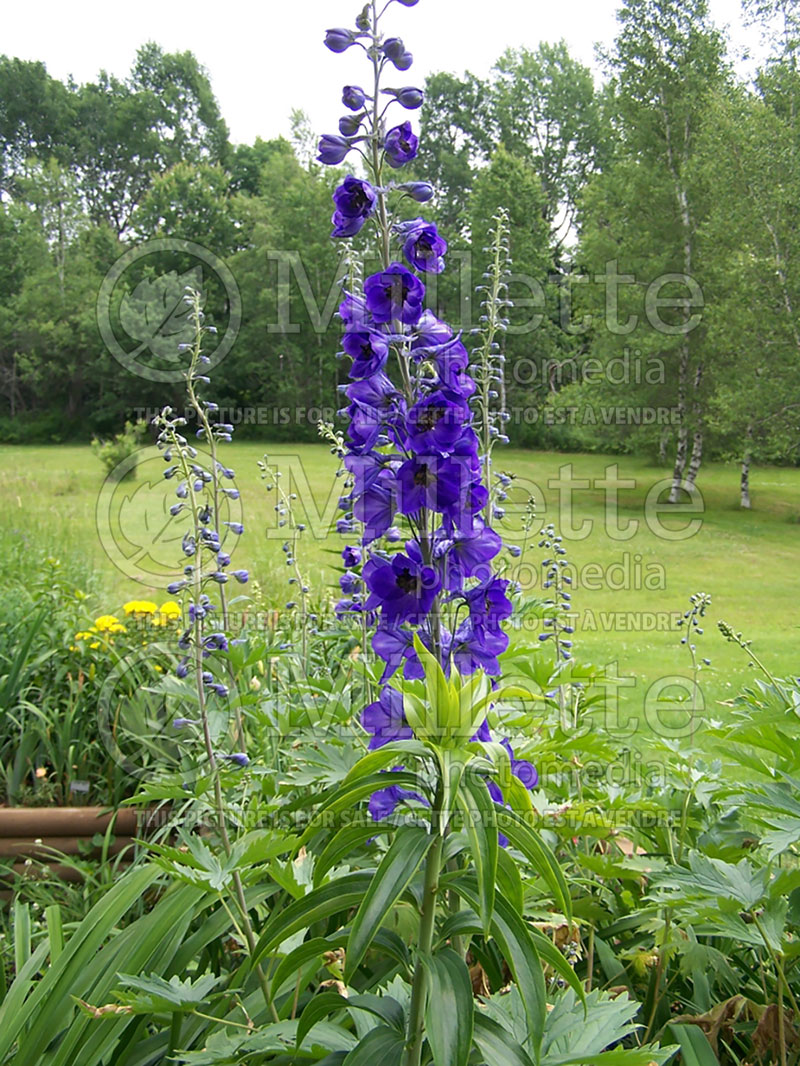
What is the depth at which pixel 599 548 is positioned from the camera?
401 inches

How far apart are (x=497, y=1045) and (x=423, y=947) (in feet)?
0.50

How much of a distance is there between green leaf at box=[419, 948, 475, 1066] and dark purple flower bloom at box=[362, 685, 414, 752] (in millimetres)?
311

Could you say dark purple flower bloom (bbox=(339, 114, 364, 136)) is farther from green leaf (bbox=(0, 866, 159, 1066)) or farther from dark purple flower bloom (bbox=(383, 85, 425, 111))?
green leaf (bbox=(0, 866, 159, 1066))

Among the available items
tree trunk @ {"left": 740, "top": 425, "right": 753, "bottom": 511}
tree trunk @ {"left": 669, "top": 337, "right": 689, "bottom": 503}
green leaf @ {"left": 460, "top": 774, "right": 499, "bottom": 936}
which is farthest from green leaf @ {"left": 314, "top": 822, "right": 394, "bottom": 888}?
tree trunk @ {"left": 669, "top": 337, "right": 689, "bottom": 503}

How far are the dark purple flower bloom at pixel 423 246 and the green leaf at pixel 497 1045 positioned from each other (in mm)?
1133

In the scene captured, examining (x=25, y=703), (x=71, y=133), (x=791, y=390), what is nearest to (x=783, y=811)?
(x=25, y=703)

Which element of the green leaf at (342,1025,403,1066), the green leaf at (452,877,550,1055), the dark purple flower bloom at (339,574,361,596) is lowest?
the green leaf at (342,1025,403,1066)

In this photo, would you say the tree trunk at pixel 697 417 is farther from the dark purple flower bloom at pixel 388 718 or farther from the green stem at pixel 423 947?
the green stem at pixel 423 947

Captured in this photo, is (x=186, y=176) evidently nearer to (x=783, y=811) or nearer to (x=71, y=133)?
(x=71, y=133)

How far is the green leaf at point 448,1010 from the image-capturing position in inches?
35.3

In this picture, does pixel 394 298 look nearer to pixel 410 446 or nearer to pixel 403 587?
pixel 410 446

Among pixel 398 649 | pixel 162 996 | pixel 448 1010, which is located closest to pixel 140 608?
pixel 162 996

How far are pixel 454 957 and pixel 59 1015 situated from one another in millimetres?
1046

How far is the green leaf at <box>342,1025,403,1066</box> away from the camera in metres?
0.99
